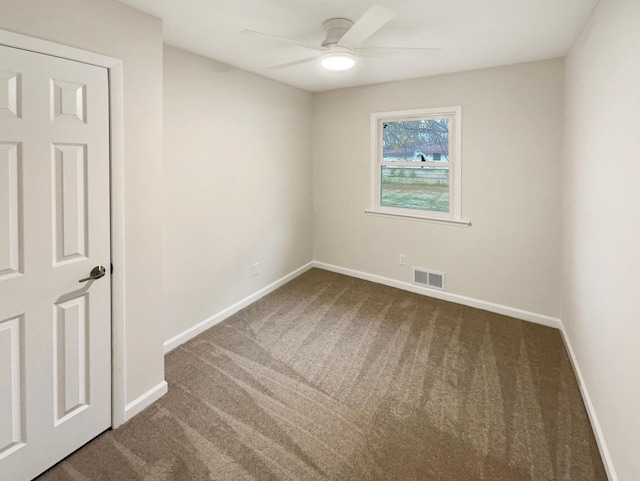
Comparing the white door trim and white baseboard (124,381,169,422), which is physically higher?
the white door trim

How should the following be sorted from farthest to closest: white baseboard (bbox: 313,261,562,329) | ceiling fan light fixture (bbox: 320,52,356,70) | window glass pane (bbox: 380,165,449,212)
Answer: window glass pane (bbox: 380,165,449,212)
white baseboard (bbox: 313,261,562,329)
ceiling fan light fixture (bbox: 320,52,356,70)

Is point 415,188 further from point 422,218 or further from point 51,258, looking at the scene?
point 51,258

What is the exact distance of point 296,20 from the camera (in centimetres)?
224

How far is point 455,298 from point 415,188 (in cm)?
133

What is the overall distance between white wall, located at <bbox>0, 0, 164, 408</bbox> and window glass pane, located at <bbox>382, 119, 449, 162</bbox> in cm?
274

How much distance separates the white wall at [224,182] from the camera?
111 inches

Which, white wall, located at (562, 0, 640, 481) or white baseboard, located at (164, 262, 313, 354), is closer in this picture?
white wall, located at (562, 0, 640, 481)

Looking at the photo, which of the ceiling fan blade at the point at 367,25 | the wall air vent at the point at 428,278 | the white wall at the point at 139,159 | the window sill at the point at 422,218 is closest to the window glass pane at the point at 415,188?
the window sill at the point at 422,218

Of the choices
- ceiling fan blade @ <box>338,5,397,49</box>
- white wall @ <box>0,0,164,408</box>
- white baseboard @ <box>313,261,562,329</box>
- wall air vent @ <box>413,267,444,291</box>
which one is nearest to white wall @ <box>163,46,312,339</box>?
white wall @ <box>0,0,164,408</box>

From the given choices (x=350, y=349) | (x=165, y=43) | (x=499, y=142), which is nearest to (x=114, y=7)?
(x=165, y=43)

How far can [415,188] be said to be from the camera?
4062 millimetres

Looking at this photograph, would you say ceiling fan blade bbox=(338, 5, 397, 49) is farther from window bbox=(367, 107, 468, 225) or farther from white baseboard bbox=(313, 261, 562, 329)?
white baseboard bbox=(313, 261, 562, 329)

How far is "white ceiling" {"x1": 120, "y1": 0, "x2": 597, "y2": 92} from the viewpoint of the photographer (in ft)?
6.68

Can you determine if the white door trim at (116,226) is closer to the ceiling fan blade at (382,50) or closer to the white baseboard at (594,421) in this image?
the ceiling fan blade at (382,50)
